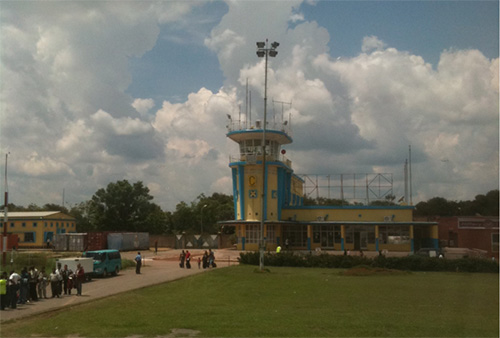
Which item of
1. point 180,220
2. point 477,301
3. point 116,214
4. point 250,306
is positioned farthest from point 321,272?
point 180,220

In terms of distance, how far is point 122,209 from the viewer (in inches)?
3285

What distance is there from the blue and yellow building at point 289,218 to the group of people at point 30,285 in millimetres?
34776

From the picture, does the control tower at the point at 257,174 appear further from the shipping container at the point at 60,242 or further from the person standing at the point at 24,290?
the person standing at the point at 24,290

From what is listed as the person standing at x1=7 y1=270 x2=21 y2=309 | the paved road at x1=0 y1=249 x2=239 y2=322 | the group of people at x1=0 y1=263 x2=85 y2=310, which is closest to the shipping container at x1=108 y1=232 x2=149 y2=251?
the paved road at x1=0 y1=249 x2=239 y2=322

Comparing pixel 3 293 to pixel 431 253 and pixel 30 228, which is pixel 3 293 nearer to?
A: pixel 431 253

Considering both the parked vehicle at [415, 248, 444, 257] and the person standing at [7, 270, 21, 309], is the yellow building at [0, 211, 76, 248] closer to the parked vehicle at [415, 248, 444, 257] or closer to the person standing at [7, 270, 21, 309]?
the parked vehicle at [415, 248, 444, 257]

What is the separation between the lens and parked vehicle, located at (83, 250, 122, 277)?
108ft

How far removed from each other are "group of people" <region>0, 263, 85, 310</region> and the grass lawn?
9.29 feet

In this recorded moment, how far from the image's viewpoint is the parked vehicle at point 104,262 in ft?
108

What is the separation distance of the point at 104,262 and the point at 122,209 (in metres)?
51.3

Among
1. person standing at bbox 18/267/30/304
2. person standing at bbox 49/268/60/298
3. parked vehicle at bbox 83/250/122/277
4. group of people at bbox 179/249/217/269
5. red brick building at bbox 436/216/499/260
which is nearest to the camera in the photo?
person standing at bbox 18/267/30/304

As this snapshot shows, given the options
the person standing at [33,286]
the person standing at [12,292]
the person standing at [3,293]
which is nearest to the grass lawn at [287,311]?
the person standing at [12,292]

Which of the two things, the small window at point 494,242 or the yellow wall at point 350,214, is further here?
the yellow wall at point 350,214

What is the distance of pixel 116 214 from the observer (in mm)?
82812
